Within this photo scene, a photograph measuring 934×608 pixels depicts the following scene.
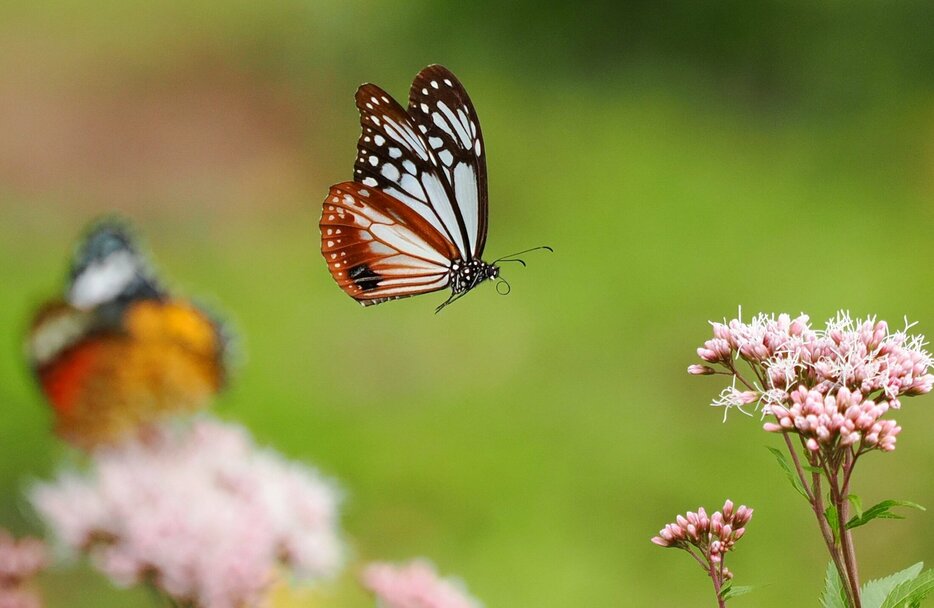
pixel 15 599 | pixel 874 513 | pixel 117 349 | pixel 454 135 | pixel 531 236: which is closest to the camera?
pixel 874 513

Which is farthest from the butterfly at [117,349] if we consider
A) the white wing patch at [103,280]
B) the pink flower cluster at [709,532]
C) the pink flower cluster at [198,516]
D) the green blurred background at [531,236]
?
the pink flower cluster at [709,532]

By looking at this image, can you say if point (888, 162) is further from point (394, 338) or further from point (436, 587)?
point (436, 587)

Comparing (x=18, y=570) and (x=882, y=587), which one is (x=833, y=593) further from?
(x=18, y=570)

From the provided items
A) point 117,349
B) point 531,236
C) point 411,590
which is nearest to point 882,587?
point 411,590

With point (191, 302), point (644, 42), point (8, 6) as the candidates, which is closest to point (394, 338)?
point (191, 302)

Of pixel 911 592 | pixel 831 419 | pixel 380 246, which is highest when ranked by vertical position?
pixel 380 246
